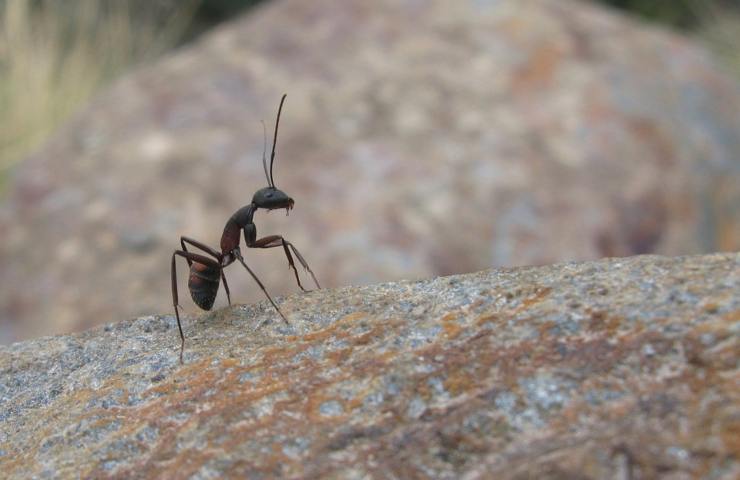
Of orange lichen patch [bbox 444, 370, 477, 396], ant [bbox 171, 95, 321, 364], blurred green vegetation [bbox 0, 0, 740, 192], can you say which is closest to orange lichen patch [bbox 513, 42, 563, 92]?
ant [bbox 171, 95, 321, 364]

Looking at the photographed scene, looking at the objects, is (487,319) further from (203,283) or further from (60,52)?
(60,52)

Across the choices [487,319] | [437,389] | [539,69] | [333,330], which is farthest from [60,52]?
[437,389]

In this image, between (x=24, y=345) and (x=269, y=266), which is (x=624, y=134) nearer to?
(x=269, y=266)

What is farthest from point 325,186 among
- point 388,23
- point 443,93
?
point 388,23

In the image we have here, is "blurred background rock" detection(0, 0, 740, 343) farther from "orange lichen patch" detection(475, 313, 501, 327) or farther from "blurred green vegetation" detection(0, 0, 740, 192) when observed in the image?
"orange lichen patch" detection(475, 313, 501, 327)

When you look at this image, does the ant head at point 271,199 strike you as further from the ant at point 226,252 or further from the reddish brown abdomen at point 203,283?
the reddish brown abdomen at point 203,283

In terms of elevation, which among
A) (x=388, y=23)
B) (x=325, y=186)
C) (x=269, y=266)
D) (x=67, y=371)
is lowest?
(x=67, y=371)
